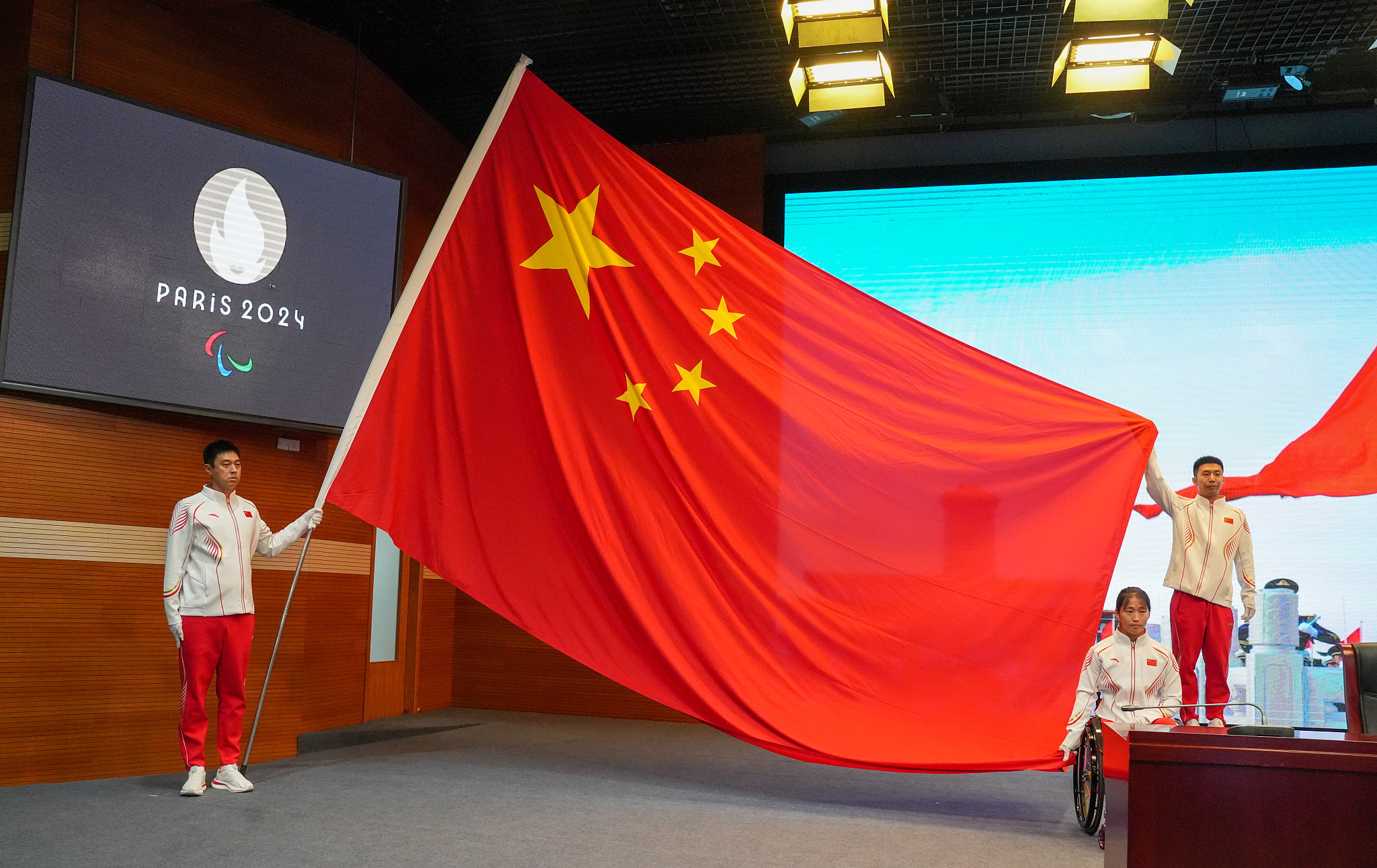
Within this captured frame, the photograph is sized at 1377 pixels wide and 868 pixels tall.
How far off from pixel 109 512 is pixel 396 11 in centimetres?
284

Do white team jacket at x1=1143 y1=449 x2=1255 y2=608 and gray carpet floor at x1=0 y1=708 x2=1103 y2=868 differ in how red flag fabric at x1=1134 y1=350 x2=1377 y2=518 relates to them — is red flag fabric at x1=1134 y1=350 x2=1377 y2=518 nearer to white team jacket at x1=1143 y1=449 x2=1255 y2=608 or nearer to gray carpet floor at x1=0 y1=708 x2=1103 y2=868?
white team jacket at x1=1143 y1=449 x2=1255 y2=608

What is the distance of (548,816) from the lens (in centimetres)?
355

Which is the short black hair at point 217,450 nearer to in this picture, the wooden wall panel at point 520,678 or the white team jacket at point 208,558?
the white team jacket at point 208,558

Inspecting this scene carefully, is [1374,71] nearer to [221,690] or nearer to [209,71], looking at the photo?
[209,71]

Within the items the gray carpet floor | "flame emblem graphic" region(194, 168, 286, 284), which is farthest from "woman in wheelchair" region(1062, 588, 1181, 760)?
"flame emblem graphic" region(194, 168, 286, 284)

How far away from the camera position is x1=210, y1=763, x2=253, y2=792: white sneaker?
12.6ft

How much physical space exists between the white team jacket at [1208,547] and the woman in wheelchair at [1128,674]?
33.2 inches

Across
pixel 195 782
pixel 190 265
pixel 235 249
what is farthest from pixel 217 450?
pixel 195 782

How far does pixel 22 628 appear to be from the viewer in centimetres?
396

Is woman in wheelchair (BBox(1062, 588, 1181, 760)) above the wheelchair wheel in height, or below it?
above

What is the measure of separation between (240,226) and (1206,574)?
4246 mm

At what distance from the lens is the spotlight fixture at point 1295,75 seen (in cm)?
557

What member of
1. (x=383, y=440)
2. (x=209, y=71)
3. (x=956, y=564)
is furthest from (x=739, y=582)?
(x=209, y=71)

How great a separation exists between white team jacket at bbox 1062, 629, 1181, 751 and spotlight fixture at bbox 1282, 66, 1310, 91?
3.64 meters
